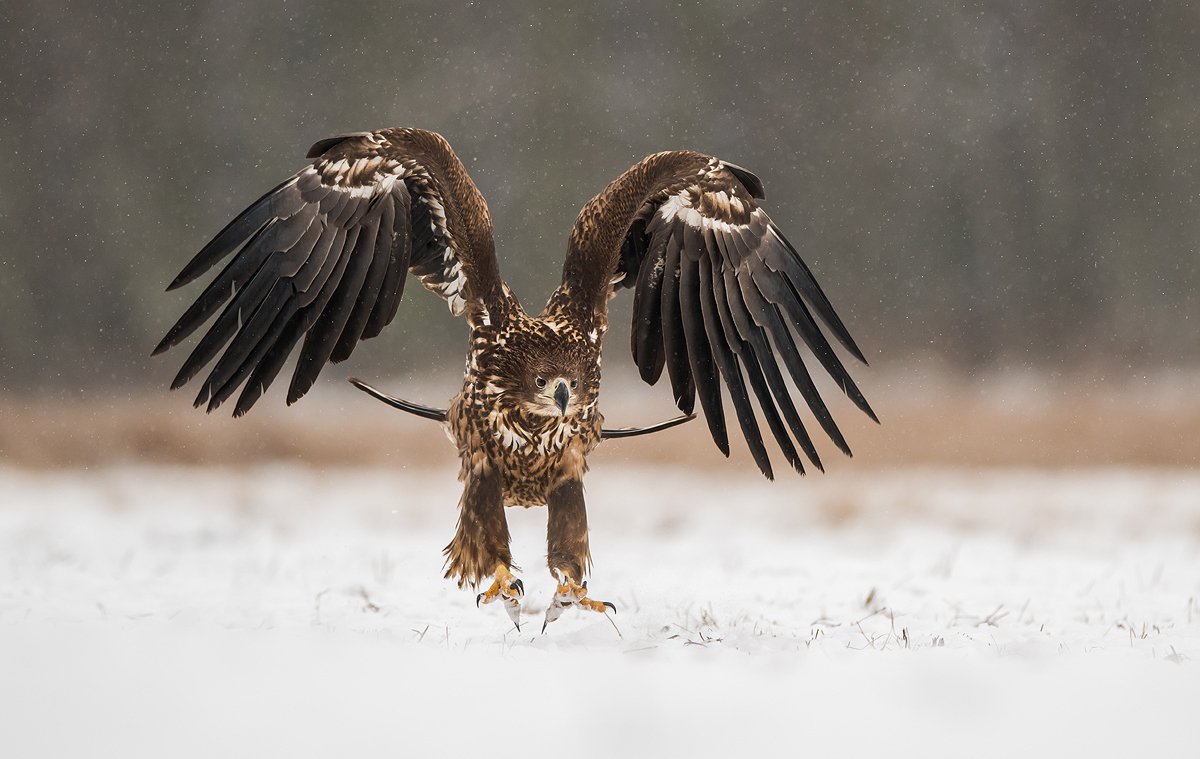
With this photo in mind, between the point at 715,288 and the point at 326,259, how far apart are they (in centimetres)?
118

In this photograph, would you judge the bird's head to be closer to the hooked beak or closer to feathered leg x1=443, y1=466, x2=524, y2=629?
the hooked beak

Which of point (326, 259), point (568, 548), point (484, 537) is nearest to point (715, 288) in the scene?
point (568, 548)

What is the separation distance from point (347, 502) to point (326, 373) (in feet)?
6.60

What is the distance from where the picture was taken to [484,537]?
3.47 m

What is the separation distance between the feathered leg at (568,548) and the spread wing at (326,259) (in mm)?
631

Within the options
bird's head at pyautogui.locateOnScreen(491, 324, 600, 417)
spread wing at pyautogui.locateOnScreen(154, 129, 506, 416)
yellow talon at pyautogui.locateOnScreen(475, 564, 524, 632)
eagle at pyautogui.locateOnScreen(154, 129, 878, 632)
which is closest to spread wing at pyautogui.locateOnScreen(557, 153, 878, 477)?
eagle at pyautogui.locateOnScreen(154, 129, 878, 632)

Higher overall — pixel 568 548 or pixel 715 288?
pixel 715 288

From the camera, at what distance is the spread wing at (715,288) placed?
11.2 ft

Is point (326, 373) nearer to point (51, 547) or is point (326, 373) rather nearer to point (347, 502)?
point (347, 502)

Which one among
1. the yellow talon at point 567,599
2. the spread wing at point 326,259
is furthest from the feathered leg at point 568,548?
the spread wing at point 326,259

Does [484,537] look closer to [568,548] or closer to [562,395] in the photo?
[568,548]

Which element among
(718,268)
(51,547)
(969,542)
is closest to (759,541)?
(969,542)

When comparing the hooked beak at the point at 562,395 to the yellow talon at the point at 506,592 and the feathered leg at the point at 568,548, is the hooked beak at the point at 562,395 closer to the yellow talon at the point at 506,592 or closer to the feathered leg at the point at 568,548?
the feathered leg at the point at 568,548

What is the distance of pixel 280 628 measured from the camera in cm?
354
